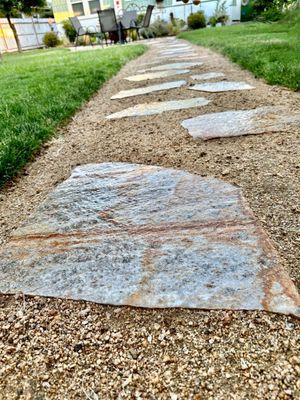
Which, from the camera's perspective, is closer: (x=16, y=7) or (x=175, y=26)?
(x=175, y=26)

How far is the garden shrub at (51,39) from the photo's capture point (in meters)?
16.2

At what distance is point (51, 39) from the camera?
53.3 ft

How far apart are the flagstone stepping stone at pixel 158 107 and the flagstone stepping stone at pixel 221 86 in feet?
0.97

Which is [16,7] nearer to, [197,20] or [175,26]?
[175,26]

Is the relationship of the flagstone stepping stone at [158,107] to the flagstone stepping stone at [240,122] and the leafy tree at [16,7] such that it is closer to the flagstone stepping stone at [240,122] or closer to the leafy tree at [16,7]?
the flagstone stepping stone at [240,122]

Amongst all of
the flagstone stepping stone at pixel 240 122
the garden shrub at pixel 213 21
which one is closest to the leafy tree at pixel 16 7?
the garden shrub at pixel 213 21

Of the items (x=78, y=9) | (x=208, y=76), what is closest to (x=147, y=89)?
(x=208, y=76)

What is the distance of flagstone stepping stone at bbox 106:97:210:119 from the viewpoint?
221 centimetres

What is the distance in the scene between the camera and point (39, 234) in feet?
3.19

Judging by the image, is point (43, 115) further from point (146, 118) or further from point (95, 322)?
point (95, 322)

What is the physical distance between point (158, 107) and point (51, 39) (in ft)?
54.3

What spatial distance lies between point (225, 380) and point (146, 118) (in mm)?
1770

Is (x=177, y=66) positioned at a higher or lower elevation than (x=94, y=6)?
lower

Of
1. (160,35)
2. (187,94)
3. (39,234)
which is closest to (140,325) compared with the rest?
(39,234)
